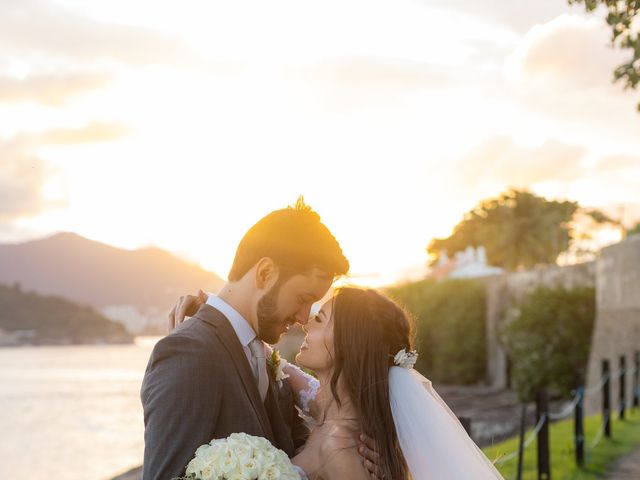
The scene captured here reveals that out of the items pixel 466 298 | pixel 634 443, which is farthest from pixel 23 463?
pixel 634 443

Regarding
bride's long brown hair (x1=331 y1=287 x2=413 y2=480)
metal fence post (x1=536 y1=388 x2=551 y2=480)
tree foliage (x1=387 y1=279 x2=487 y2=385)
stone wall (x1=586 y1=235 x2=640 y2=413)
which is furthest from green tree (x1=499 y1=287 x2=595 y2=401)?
bride's long brown hair (x1=331 y1=287 x2=413 y2=480)

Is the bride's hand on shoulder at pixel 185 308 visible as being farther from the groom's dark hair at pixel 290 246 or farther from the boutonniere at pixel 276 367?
the boutonniere at pixel 276 367

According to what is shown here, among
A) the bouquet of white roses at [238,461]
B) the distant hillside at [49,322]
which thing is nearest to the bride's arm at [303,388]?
the bouquet of white roses at [238,461]

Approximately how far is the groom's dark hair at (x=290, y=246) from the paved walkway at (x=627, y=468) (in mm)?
7665

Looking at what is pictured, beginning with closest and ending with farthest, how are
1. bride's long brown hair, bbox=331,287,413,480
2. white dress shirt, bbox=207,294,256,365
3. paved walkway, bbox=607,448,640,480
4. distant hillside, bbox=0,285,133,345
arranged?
white dress shirt, bbox=207,294,256,365
bride's long brown hair, bbox=331,287,413,480
paved walkway, bbox=607,448,640,480
distant hillside, bbox=0,285,133,345

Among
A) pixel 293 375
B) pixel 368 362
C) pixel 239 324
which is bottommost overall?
pixel 293 375

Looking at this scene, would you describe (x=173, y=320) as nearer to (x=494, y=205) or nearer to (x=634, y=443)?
(x=634, y=443)

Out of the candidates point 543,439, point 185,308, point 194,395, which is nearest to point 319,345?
point 185,308

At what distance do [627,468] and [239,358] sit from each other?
28.6 feet

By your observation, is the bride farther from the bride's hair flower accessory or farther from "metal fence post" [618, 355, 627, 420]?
"metal fence post" [618, 355, 627, 420]

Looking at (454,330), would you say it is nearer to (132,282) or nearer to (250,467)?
(250,467)

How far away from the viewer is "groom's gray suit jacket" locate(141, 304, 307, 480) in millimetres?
3316

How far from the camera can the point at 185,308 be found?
410 cm

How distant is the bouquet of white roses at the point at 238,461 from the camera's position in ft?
10.2
